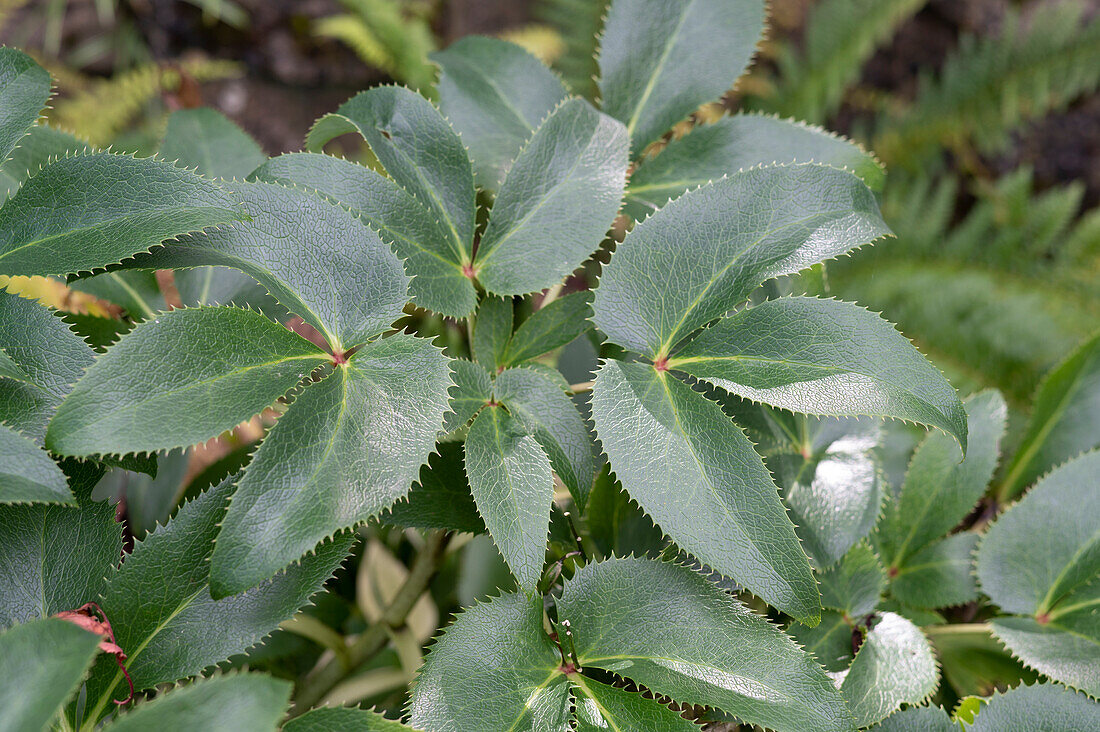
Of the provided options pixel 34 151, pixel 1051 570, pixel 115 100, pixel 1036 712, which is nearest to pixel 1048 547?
pixel 1051 570

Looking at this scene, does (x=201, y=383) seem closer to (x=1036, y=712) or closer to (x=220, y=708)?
Answer: (x=220, y=708)

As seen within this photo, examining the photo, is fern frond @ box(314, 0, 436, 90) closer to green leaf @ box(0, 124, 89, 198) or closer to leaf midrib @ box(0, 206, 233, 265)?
green leaf @ box(0, 124, 89, 198)

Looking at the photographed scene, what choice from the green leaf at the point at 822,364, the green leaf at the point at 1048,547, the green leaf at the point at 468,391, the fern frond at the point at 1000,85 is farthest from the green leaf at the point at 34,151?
the fern frond at the point at 1000,85

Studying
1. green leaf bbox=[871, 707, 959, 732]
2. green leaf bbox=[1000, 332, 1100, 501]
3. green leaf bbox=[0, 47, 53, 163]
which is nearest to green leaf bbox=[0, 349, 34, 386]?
green leaf bbox=[0, 47, 53, 163]

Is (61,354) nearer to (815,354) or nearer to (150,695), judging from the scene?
(150,695)

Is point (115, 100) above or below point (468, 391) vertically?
below
